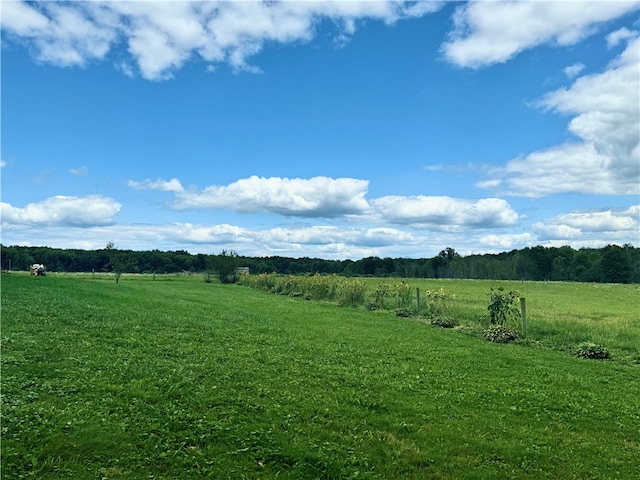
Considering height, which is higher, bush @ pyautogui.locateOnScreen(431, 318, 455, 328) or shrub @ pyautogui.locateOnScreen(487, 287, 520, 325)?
shrub @ pyautogui.locateOnScreen(487, 287, 520, 325)

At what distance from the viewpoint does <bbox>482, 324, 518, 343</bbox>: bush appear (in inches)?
679

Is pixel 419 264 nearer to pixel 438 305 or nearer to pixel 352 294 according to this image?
pixel 352 294

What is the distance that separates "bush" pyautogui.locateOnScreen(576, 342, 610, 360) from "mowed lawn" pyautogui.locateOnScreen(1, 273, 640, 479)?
1472 millimetres

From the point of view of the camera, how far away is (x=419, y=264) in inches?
4751

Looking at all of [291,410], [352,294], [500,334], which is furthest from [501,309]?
[291,410]

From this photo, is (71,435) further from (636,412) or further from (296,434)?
(636,412)

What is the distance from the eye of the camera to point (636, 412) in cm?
848

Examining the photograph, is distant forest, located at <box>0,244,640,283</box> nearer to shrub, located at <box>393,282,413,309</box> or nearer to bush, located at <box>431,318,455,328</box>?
shrub, located at <box>393,282,413,309</box>

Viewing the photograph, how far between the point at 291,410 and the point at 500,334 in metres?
12.7

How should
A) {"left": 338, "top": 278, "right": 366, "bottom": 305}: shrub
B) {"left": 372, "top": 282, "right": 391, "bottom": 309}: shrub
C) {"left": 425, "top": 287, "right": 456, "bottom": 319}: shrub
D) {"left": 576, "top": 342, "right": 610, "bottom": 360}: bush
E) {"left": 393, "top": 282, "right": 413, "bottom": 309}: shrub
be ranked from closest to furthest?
{"left": 576, "top": 342, "right": 610, "bottom": 360}: bush, {"left": 425, "top": 287, "right": 456, "bottom": 319}: shrub, {"left": 393, "top": 282, "right": 413, "bottom": 309}: shrub, {"left": 372, "top": 282, "right": 391, "bottom": 309}: shrub, {"left": 338, "top": 278, "right": 366, "bottom": 305}: shrub

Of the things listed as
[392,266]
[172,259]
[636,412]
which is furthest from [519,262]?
[636,412]

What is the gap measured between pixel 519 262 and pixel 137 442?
112642mm

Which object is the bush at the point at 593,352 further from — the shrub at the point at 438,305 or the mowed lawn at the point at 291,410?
the shrub at the point at 438,305

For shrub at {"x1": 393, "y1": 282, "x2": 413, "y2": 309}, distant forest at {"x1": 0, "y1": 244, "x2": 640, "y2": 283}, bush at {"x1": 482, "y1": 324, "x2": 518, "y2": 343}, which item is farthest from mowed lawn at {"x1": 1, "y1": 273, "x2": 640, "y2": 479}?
distant forest at {"x1": 0, "y1": 244, "x2": 640, "y2": 283}
